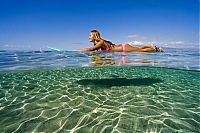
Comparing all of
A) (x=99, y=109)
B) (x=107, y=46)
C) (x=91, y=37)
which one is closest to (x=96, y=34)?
(x=91, y=37)

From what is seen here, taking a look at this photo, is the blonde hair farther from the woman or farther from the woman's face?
the woman's face

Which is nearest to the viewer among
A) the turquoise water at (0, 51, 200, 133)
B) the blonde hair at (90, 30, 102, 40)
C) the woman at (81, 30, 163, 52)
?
the turquoise water at (0, 51, 200, 133)

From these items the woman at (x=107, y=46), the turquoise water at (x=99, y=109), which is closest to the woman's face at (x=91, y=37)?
the woman at (x=107, y=46)

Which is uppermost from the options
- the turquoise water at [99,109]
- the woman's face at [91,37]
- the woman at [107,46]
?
the woman's face at [91,37]

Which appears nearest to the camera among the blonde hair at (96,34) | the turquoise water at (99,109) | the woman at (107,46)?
the turquoise water at (99,109)

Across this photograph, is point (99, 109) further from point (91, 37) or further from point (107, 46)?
point (107, 46)

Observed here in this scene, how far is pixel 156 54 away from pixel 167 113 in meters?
15.5

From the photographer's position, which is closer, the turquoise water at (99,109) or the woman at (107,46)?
the turquoise water at (99,109)

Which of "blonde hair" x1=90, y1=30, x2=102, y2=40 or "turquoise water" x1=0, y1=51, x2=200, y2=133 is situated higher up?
"blonde hair" x1=90, y1=30, x2=102, y2=40

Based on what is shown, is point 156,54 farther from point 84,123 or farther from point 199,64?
point 84,123

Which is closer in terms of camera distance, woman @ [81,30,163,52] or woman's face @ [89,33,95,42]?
woman @ [81,30,163,52]

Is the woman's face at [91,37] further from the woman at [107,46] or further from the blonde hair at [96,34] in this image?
the blonde hair at [96,34]

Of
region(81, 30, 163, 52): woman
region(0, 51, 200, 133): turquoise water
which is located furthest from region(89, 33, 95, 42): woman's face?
region(0, 51, 200, 133): turquoise water

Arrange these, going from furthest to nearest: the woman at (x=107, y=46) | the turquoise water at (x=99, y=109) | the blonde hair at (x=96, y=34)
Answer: the blonde hair at (x=96, y=34) → the woman at (x=107, y=46) → the turquoise water at (x=99, y=109)
